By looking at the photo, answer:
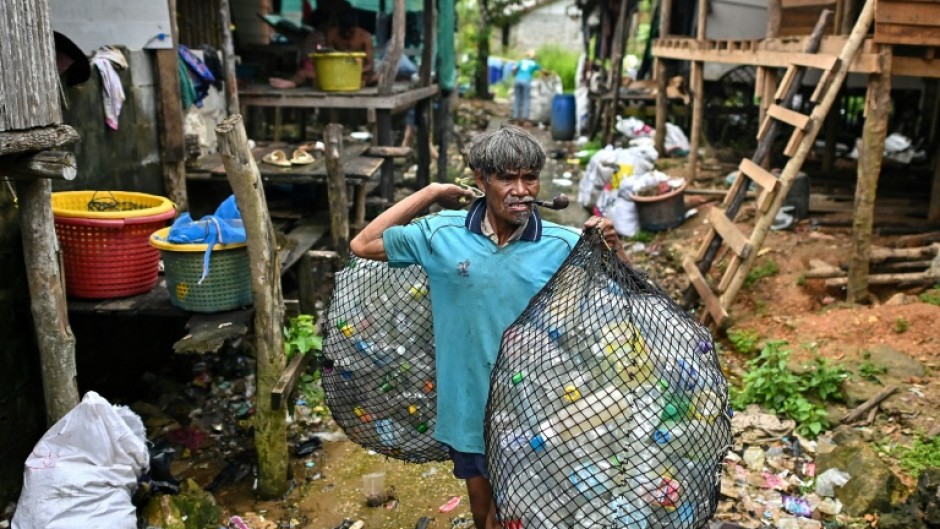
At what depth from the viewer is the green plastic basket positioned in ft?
15.2

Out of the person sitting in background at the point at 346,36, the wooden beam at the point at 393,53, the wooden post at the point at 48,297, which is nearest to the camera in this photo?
the wooden post at the point at 48,297

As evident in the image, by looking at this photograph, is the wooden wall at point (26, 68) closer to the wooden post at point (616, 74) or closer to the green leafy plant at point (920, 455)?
the green leafy plant at point (920, 455)

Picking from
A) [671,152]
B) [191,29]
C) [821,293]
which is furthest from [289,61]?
[821,293]

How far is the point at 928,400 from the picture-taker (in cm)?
522

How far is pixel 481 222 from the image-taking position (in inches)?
113

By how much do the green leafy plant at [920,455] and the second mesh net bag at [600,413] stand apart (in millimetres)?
2523

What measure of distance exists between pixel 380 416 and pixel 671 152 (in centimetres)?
1088

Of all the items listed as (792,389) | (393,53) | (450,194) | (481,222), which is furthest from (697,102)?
(481,222)

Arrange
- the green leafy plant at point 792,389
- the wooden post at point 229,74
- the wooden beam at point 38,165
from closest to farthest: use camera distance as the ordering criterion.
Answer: the wooden beam at point 38,165 → the green leafy plant at point 792,389 → the wooden post at point 229,74

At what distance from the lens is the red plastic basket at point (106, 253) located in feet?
15.7

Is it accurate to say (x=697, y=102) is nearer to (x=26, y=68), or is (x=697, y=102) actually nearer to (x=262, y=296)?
(x=262, y=296)

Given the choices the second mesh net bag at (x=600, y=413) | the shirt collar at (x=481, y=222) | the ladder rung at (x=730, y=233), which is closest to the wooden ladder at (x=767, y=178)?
the ladder rung at (x=730, y=233)

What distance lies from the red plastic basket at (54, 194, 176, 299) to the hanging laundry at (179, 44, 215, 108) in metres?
2.88

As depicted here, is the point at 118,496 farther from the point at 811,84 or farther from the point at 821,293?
the point at 811,84
